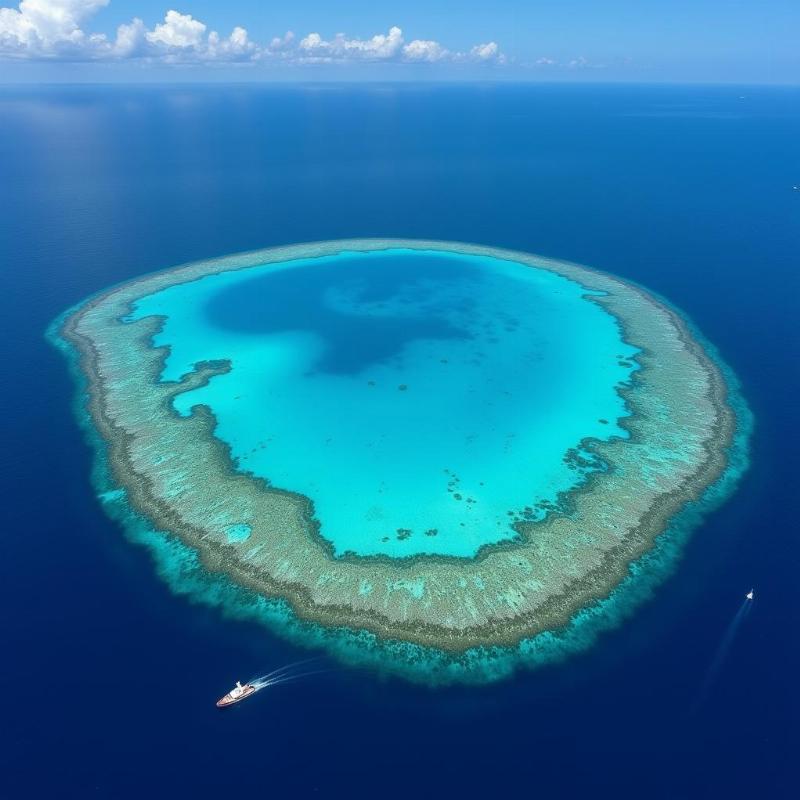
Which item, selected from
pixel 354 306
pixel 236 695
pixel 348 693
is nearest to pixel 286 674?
pixel 236 695

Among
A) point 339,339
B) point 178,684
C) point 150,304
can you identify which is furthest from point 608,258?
point 178,684

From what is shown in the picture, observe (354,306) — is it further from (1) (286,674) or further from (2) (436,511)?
(1) (286,674)

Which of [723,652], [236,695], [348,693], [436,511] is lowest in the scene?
[348,693]

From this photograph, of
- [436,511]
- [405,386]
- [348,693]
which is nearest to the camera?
[348,693]

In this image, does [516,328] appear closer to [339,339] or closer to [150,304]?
[339,339]

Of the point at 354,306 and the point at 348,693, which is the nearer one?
the point at 348,693

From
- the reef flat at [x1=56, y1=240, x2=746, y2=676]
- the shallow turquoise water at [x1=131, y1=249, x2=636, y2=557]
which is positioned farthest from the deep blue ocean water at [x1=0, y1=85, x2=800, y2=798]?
the shallow turquoise water at [x1=131, y1=249, x2=636, y2=557]

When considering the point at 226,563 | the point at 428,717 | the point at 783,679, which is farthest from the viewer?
the point at 226,563
